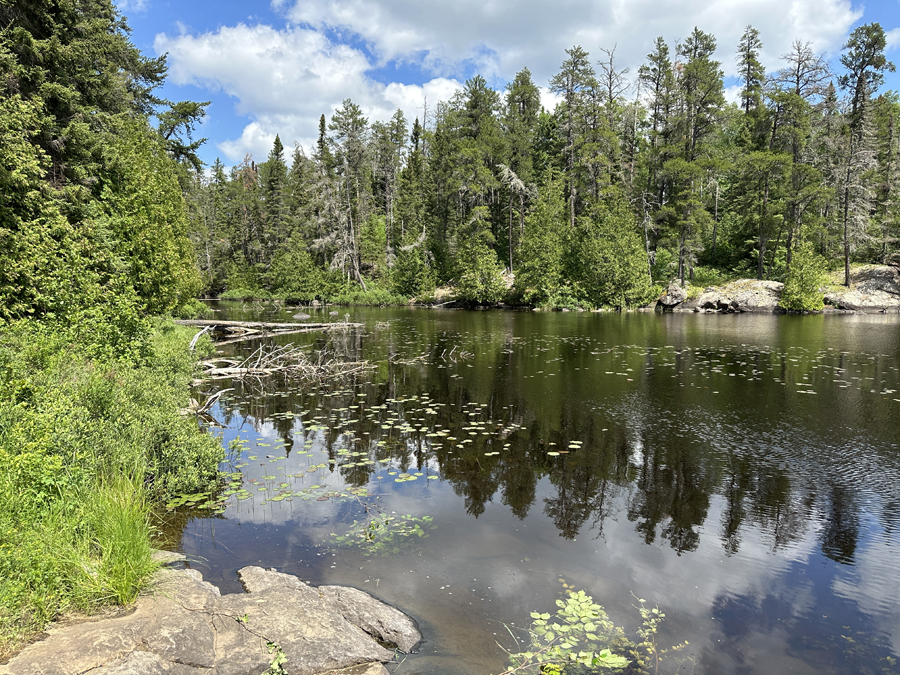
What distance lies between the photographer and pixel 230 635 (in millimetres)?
4285

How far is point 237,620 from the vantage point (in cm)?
450

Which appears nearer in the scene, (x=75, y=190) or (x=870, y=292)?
(x=75, y=190)

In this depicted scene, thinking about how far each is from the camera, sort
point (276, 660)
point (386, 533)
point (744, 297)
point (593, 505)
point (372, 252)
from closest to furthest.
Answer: point (276, 660) < point (386, 533) < point (593, 505) < point (744, 297) < point (372, 252)

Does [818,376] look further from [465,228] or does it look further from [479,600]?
[465,228]

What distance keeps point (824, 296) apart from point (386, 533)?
4641cm

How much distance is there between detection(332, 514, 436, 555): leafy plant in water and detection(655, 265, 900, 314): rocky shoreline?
42.0 meters

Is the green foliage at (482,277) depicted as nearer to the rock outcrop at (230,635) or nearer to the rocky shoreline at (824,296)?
the rocky shoreline at (824,296)

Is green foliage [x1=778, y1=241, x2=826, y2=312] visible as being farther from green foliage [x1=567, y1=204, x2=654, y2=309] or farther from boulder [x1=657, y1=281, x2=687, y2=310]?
green foliage [x1=567, y1=204, x2=654, y2=309]

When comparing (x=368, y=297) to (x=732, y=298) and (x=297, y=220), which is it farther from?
(x=732, y=298)

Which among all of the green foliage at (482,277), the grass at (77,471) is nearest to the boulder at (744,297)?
the green foliage at (482,277)

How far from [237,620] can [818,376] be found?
57.4ft

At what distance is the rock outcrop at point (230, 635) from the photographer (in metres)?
3.67

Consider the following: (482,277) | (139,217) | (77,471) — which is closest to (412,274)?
(482,277)

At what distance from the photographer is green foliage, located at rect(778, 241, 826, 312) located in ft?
130
